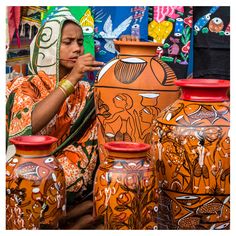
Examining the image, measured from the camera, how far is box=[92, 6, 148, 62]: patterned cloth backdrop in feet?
15.7

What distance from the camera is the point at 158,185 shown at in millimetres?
2980

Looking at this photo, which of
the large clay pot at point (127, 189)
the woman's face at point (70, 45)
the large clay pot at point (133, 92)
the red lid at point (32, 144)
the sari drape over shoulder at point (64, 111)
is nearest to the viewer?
the large clay pot at point (127, 189)

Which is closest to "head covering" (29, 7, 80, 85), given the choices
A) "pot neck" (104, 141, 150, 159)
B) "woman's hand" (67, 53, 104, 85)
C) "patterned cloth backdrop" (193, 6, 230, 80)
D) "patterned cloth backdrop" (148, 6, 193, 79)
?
"woman's hand" (67, 53, 104, 85)

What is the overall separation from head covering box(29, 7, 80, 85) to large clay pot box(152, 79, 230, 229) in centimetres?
131

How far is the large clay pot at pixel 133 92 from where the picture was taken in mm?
3316

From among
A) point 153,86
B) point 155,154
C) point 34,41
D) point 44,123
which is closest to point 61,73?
point 34,41

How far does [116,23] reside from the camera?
4836mm

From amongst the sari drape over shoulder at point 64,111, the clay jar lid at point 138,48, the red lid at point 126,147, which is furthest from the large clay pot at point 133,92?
the sari drape over shoulder at point 64,111

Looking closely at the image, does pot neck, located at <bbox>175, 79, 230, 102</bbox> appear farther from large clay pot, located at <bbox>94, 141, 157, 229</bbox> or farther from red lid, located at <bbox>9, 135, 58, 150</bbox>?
red lid, located at <bbox>9, 135, 58, 150</bbox>

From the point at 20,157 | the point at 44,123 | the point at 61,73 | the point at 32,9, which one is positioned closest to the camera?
the point at 20,157

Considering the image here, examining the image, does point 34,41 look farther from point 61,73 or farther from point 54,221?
point 54,221

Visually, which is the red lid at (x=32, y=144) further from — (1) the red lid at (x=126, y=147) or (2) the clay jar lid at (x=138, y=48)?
(2) the clay jar lid at (x=138, y=48)

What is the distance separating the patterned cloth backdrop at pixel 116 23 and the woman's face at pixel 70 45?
61 centimetres

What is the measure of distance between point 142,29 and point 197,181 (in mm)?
2094
